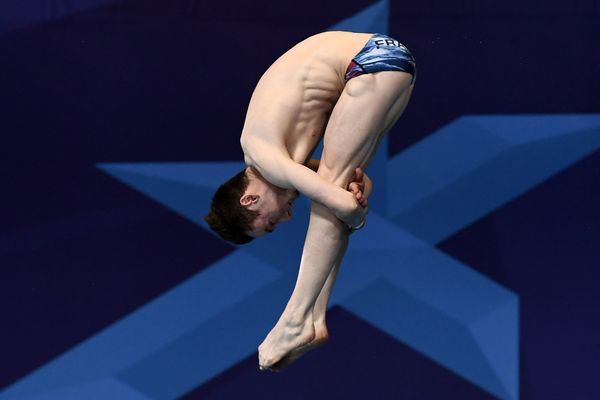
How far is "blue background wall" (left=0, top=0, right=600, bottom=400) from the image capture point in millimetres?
4688

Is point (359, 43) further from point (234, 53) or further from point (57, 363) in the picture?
point (57, 363)

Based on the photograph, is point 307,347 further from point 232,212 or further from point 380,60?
point 380,60

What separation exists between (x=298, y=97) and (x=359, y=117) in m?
0.21

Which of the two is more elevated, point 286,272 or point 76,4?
point 76,4

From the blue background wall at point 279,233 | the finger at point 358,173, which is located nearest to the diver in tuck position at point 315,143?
the finger at point 358,173

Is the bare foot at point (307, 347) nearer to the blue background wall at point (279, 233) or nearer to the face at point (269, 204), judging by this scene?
the face at point (269, 204)

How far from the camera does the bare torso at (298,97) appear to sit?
131 inches

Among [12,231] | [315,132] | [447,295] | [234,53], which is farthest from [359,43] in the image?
[12,231]

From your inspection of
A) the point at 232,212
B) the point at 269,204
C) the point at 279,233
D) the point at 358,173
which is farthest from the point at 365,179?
the point at 279,233

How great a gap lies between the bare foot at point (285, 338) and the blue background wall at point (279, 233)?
46.5 inches

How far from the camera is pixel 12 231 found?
4.73m

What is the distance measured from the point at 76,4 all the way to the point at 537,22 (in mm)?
1946

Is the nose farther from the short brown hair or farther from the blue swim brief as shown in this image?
the blue swim brief

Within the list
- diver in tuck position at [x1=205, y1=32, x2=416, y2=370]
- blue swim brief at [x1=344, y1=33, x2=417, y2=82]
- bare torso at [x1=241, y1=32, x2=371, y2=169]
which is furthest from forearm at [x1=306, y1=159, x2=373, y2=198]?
blue swim brief at [x1=344, y1=33, x2=417, y2=82]
